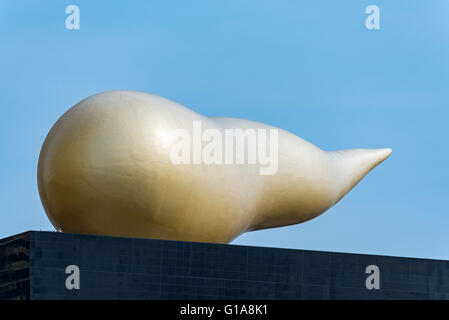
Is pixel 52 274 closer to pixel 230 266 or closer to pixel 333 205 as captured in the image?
pixel 230 266

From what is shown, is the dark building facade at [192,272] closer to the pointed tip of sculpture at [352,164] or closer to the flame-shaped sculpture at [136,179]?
the flame-shaped sculpture at [136,179]

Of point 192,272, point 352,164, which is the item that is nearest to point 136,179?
point 192,272

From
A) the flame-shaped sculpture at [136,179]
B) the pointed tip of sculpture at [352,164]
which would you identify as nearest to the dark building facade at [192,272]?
the flame-shaped sculpture at [136,179]

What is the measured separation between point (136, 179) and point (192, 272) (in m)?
2.50

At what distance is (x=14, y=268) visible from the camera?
28062 millimetres

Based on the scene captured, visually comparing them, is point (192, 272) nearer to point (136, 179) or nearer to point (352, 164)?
point (136, 179)

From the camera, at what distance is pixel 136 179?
2814 centimetres

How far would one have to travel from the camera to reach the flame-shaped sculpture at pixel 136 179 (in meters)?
28.2

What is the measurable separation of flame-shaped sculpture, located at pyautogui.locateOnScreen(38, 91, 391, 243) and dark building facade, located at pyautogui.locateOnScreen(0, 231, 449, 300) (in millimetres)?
850

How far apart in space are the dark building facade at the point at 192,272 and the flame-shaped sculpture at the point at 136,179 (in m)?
0.85

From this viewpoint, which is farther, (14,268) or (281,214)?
(281,214)
